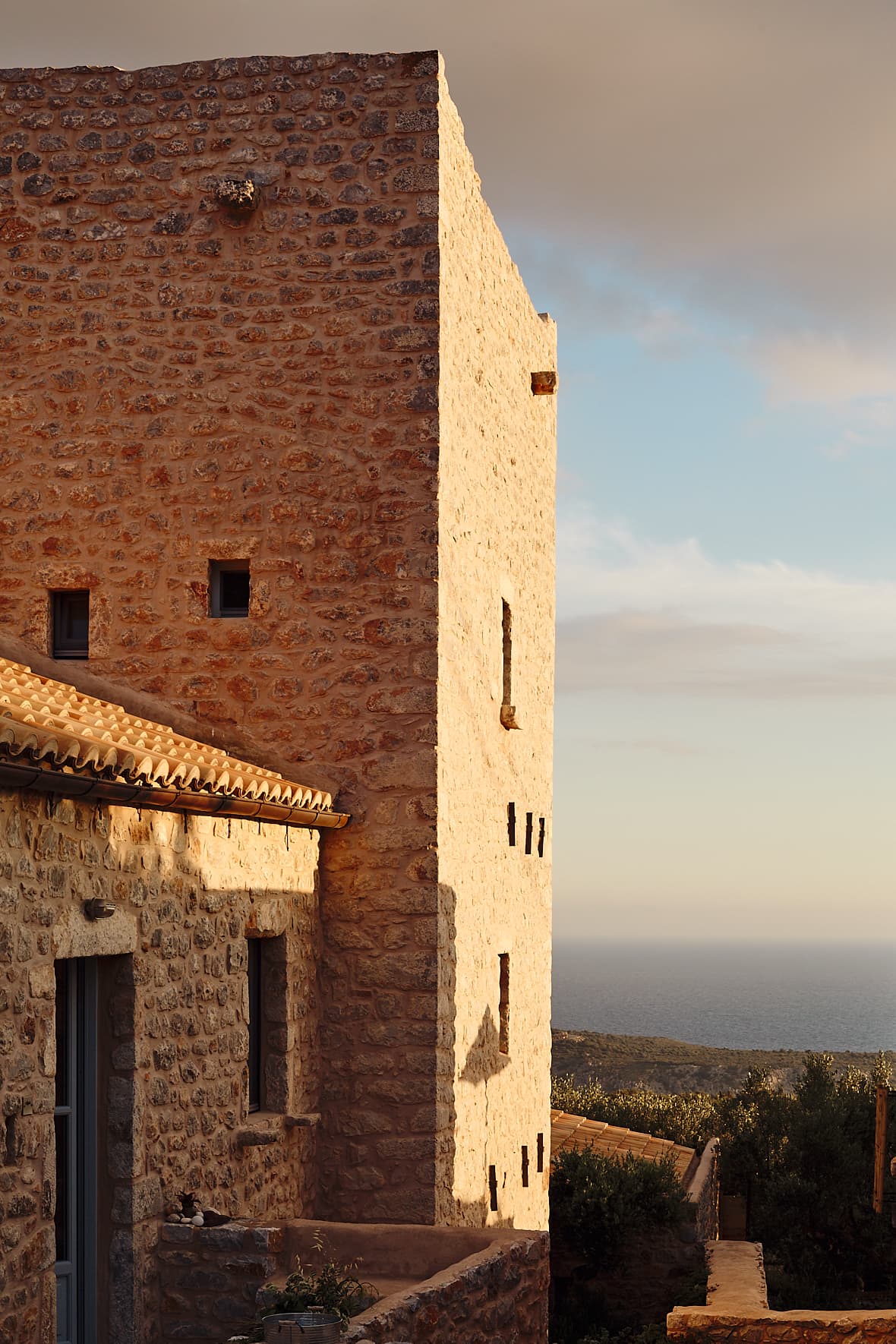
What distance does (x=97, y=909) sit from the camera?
6.55 m

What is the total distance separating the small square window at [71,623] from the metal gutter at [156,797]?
2.33 m

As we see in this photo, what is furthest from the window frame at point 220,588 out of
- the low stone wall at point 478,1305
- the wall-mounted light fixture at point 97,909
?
the low stone wall at point 478,1305

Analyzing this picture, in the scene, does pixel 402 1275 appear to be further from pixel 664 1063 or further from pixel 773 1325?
pixel 664 1063

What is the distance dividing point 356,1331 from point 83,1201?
5.05 ft

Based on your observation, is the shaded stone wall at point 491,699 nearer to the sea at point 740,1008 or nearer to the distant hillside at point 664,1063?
the distant hillside at point 664,1063

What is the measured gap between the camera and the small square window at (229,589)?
1023cm

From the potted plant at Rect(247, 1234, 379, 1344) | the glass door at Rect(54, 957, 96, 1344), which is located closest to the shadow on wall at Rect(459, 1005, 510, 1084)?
the potted plant at Rect(247, 1234, 379, 1344)

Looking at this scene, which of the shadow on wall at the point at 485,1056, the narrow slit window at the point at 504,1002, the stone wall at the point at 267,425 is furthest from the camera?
the narrow slit window at the point at 504,1002

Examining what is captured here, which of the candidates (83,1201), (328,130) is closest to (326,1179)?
(83,1201)

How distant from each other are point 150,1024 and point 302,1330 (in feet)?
5.69

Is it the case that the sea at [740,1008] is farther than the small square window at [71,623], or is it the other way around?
the sea at [740,1008]

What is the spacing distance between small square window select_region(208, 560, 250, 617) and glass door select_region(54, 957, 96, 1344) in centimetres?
378

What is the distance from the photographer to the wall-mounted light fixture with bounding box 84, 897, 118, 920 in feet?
21.4

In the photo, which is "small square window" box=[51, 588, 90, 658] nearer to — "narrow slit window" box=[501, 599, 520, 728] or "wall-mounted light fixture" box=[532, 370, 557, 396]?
"narrow slit window" box=[501, 599, 520, 728]
